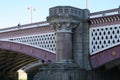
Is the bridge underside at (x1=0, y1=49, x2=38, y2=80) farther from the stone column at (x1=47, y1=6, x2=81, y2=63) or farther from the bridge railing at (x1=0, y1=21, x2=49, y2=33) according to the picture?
the stone column at (x1=47, y1=6, x2=81, y2=63)

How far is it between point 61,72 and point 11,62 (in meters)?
19.1

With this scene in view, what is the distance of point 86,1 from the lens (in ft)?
79.1

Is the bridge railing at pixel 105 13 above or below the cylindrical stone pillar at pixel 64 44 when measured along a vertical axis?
above

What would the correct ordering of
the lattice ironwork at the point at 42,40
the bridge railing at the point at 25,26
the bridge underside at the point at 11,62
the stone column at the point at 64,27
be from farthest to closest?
the bridge underside at the point at 11,62 < the bridge railing at the point at 25,26 < the lattice ironwork at the point at 42,40 < the stone column at the point at 64,27

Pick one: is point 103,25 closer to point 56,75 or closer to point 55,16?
point 55,16

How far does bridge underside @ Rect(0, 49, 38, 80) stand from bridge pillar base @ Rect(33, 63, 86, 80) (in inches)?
480

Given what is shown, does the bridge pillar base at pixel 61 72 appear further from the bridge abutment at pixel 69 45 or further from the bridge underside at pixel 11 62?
the bridge underside at pixel 11 62

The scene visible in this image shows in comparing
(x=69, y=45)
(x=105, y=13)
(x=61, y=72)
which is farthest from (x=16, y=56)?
(x=105, y=13)

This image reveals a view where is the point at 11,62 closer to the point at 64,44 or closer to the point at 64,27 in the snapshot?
the point at 64,44

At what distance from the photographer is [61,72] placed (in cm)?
1769

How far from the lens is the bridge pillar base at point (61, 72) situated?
17.7 meters

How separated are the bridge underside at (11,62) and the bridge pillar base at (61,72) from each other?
1219 cm

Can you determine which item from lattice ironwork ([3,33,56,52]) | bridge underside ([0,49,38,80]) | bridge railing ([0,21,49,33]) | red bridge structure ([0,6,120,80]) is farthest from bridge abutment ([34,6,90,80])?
bridge underside ([0,49,38,80])

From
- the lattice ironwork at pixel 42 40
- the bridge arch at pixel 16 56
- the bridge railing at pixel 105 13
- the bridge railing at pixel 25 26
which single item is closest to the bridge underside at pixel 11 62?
the bridge arch at pixel 16 56
